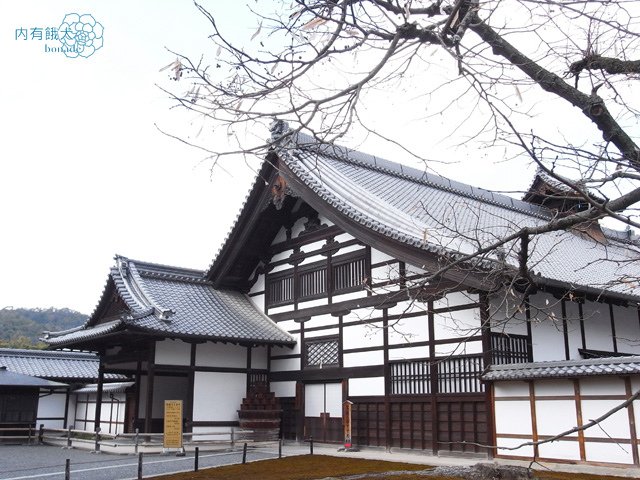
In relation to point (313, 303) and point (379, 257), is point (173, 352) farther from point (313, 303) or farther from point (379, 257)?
point (379, 257)

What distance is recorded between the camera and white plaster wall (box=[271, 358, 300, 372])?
62.7ft

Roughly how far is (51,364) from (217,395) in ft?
49.0

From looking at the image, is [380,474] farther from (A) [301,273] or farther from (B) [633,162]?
(A) [301,273]

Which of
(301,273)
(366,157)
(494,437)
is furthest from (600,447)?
(366,157)

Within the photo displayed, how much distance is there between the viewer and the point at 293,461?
13328mm

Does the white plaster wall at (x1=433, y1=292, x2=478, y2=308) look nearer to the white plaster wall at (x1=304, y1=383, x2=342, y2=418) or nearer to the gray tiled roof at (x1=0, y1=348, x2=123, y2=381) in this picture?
the white plaster wall at (x1=304, y1=383, x2=342, y2=418)

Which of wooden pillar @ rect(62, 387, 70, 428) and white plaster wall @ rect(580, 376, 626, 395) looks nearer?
white plaster wall @ rect(580, 376, 626, 395)

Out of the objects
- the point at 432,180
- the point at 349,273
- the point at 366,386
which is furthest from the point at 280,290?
the point at 432,180

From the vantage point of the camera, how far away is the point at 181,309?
62.4 ft

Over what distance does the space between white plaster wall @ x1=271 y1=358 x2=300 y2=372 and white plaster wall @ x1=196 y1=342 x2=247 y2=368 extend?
99 cm

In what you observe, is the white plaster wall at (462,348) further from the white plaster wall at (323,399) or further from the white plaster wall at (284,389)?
the white plaster wall at (284,389)

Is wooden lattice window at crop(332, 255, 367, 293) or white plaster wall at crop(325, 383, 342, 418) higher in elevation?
wooden lattice window at crop(332, 255, 367, 293)

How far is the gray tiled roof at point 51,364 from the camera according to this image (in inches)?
1103

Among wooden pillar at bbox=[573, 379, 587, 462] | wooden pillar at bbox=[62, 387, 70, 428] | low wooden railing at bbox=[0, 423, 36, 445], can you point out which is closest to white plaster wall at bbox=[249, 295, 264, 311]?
low wooden railing at bbox=[0, 423, 36, 445]
